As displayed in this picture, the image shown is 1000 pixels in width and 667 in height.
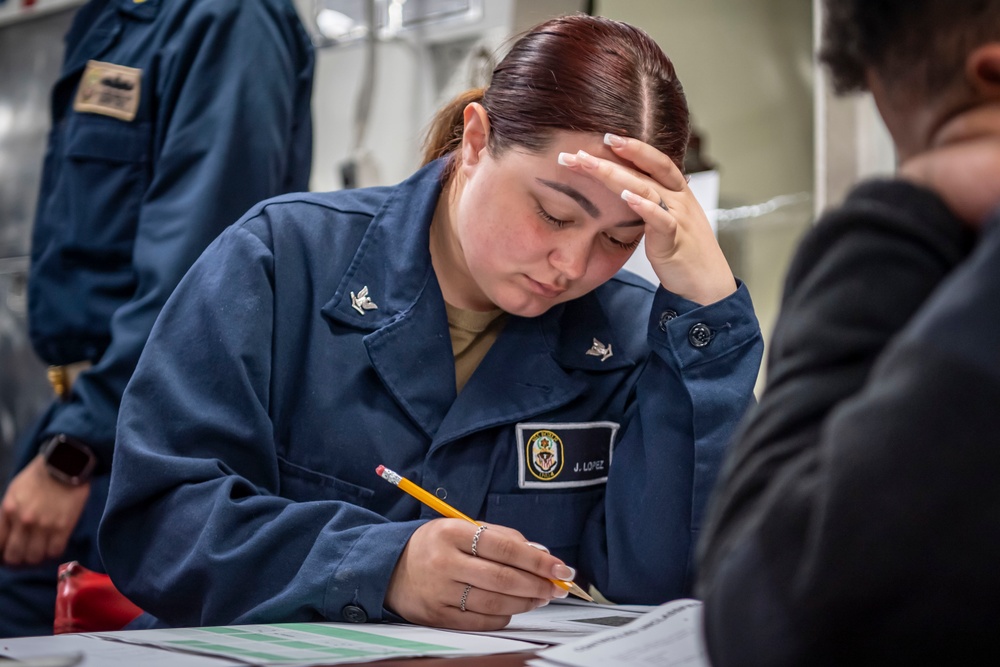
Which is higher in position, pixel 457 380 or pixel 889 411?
pixel 889 411

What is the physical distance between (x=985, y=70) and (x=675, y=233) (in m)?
0.68

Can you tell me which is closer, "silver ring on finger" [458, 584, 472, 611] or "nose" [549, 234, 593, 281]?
"silver ring on finger" [458, 584, 472, 611]

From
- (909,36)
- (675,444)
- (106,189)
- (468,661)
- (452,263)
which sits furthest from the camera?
(106,189)

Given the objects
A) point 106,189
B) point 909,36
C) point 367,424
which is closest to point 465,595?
point 367,424

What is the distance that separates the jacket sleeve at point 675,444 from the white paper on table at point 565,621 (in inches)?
2.3

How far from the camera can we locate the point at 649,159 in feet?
3.79

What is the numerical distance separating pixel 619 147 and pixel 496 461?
1.38ft

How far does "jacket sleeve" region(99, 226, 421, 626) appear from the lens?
1008 millimetres

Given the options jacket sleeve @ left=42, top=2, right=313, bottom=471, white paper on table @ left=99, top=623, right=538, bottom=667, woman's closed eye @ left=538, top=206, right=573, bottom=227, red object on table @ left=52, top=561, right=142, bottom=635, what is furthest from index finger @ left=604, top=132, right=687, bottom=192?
red object on table @ left=52, top=561, right=142, bottom=635

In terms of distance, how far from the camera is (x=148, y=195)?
1571 millimetres

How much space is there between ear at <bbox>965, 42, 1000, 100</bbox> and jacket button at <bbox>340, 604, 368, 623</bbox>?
2.44 feet

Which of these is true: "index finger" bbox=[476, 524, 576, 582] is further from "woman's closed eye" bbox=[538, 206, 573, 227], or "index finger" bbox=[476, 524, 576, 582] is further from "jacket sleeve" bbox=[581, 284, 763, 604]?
"woman's closed eye" bbox=[538, 206, 573, 227]

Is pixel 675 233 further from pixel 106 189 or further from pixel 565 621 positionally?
pixel 106 189

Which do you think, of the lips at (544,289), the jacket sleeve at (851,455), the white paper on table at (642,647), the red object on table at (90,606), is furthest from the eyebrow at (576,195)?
the red object on table at (90,606)
